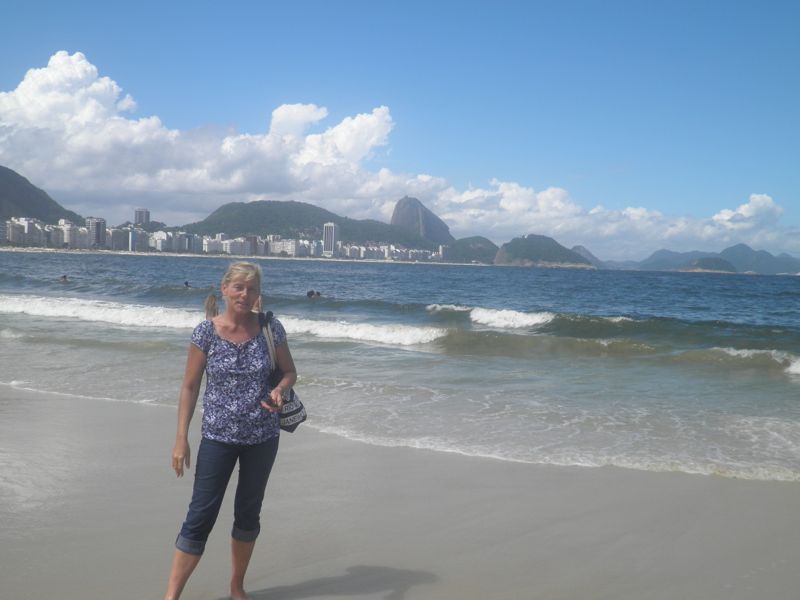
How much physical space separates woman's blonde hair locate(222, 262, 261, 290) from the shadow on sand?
1.92 m

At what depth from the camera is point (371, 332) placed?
20828 mm

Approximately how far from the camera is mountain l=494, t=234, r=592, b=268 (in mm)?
185750

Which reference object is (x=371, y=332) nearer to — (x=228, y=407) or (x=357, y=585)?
(x=357, y=585)

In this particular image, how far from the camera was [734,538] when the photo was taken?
4.86 metres

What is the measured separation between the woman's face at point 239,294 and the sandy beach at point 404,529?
1802 mm

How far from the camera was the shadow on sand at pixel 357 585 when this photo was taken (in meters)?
3.89

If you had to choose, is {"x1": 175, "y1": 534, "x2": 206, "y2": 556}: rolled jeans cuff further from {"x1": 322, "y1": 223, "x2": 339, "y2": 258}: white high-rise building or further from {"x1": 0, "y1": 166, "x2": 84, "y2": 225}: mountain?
{"x1": 0, "y1": 166, "x2": 84, "y2": 225}: mountain

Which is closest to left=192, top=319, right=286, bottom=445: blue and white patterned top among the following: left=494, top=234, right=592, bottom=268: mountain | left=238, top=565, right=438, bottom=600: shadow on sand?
left=238, top=565, right=438, bottom=600: shadow on sand

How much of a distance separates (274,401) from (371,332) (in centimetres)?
1738

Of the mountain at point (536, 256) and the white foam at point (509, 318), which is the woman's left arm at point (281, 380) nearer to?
the white foam at point (509, 318)

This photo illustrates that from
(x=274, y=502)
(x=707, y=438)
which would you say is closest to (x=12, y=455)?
(x=274, y=502)

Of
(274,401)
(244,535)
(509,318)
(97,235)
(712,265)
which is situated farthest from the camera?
(712,265)

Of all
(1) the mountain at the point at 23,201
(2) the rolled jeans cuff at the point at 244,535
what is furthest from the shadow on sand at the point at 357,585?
(1) the mountain at the point at 23,201

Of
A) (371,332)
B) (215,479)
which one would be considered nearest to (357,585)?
(215,479)
